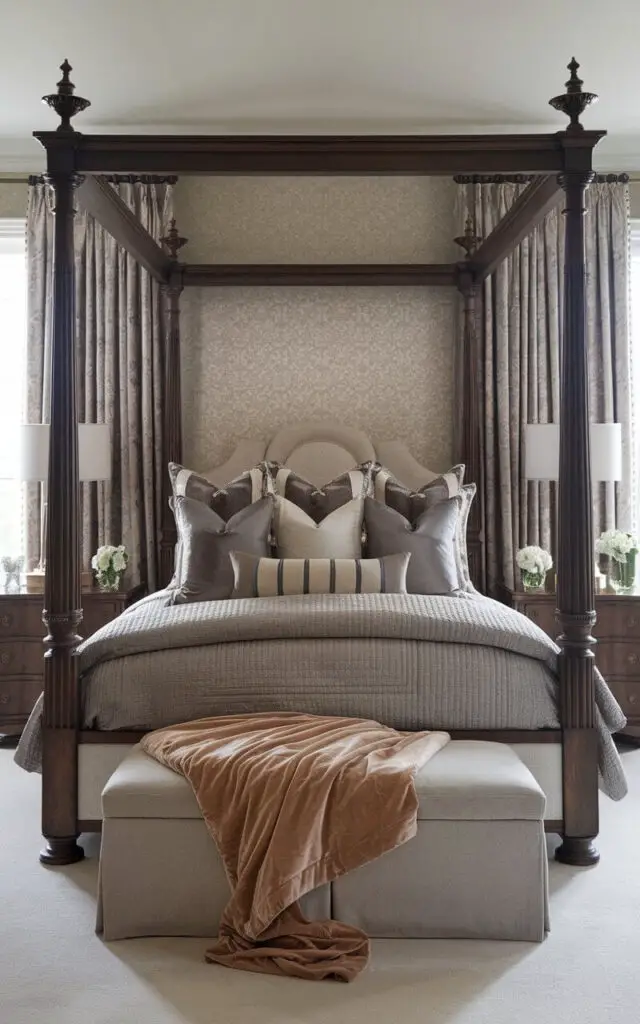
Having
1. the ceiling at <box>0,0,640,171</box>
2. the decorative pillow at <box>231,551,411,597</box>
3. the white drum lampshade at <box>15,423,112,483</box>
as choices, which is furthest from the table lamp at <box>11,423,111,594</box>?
the ceiling at <box>0,0,640,171</box>

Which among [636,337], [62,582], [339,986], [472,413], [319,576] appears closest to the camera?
[339,986]

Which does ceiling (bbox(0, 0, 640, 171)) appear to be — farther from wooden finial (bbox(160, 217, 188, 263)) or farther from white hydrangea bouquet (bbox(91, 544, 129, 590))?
white hydrangea bouquet (bbox(91, 544, 129, 590))

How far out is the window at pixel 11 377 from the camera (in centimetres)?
555

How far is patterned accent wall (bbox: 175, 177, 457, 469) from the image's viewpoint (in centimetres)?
546

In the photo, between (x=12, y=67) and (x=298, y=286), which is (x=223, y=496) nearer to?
(x=298, y=286)

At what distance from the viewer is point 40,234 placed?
Result: 5.38 meters

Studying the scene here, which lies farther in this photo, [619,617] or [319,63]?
[619,617]

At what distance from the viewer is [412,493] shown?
4680mm

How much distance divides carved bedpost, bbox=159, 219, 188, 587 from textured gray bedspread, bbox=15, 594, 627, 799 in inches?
74.1

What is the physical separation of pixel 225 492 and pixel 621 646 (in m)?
1.94

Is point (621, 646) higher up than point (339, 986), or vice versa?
point (621, 646)

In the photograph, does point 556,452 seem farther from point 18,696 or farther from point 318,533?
point 18,696

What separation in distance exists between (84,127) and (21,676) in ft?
8.56

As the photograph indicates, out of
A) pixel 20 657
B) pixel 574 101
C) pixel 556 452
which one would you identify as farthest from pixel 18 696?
pixel 574 101
